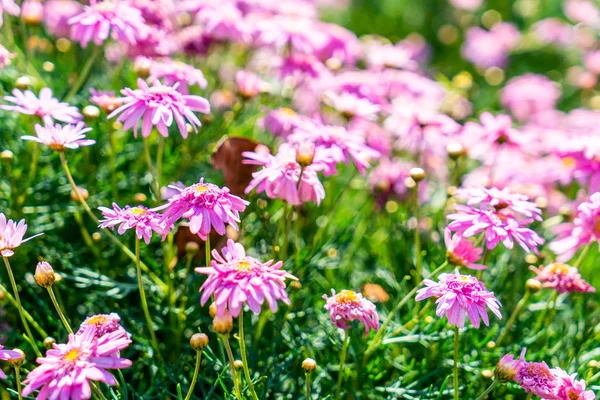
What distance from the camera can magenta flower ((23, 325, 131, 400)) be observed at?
1.41 metres

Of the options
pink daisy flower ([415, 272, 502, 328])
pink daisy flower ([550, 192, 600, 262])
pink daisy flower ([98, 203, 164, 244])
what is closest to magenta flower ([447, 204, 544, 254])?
pink daisy flower ([415, 272, 502, 328])

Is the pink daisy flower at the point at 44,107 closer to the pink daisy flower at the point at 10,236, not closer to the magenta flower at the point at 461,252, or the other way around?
the pink daisy flower at the point at 10,236

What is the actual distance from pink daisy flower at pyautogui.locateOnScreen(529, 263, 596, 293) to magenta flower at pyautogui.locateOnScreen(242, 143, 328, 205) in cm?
68

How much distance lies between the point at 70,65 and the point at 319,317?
172 centimetres

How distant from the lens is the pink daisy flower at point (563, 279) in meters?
2.00

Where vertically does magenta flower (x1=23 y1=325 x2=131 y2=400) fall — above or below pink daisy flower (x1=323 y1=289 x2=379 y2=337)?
below

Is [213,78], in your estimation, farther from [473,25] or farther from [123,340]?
[473,25]

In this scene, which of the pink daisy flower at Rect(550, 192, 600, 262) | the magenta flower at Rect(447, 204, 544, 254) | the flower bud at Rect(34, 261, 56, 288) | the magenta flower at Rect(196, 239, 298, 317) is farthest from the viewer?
the pink daisy flower at Rect(550, 192, 600, 262)

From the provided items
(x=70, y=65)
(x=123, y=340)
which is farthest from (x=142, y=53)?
(x=123, y=340)

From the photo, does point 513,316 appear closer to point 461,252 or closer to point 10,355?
point 461,252

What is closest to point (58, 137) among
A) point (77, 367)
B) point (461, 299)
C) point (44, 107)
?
point (44, 107)

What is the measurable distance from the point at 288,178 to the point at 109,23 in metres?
0.90

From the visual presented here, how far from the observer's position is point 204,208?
5.58 ft

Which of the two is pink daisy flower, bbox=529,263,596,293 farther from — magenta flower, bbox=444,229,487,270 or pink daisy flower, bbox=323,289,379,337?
pink daisy flower, bbox=323,289,379,337
